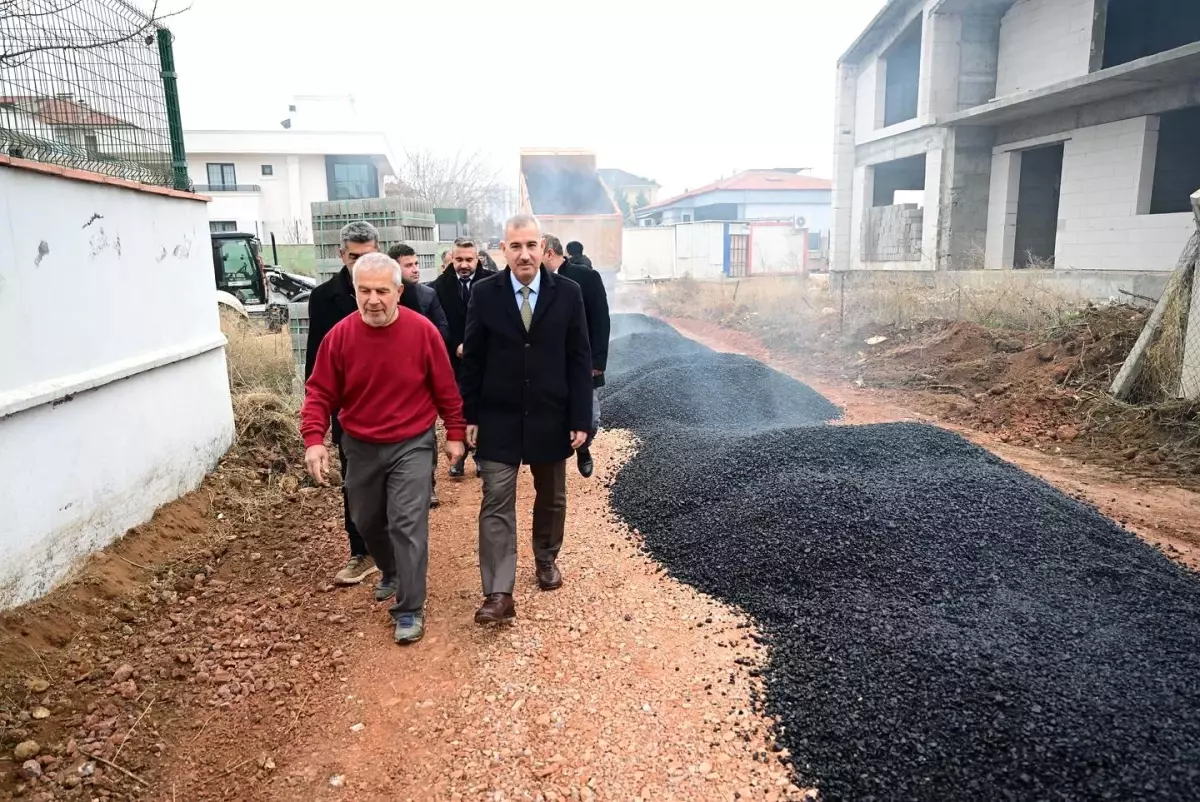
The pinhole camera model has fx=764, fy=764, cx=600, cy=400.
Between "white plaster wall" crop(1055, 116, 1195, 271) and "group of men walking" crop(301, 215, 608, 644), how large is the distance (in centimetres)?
1229

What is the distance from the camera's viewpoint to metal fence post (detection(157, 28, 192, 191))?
5.97 meters

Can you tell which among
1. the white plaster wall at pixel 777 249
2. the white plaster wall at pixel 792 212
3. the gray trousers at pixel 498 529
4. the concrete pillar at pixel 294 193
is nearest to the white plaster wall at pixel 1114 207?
the gray trousers at pixel 498 529

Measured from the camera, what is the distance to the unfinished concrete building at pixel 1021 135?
1280 centimetres

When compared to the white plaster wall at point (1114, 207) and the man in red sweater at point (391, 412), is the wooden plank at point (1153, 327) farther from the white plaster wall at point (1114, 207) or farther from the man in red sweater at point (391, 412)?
the man in red sweater at point (391, 412)

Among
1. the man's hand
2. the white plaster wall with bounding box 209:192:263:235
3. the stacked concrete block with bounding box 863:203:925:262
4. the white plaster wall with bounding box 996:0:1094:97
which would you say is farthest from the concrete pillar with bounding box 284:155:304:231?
the man's hand

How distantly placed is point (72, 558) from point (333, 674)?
1.58 m

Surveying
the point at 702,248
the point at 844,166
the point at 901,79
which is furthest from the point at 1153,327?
the point at 702,248

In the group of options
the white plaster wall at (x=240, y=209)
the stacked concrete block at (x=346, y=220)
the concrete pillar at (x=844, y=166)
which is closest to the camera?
the stacked concrete block at (x=346, y=220)

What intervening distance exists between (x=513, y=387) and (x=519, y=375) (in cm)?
7

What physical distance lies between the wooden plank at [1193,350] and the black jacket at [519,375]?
6331mm

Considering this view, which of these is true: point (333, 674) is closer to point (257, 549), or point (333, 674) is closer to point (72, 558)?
point (72, 558)

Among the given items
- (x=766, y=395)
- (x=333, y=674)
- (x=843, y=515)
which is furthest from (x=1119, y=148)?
(x=333, y=674)

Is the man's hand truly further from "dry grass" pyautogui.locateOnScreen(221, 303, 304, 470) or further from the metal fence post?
the metal fence post

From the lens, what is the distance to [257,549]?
4992 mm
